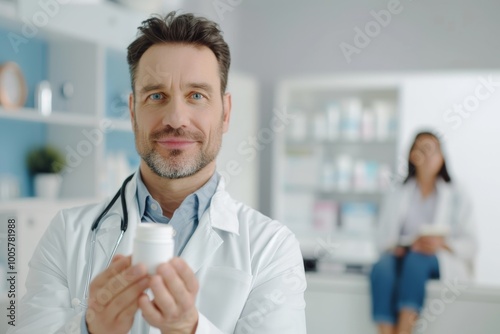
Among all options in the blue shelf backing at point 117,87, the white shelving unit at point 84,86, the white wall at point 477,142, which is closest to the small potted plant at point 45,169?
the white shelving unit at point 84,86

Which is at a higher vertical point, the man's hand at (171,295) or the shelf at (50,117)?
the shelf at (50,117)

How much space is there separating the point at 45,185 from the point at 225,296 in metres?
1.92

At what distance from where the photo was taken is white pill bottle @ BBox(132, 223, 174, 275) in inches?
30.8

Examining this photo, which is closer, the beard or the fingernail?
the fingernail

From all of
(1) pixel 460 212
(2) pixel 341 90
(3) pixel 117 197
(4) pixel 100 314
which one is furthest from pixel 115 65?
(4) pixel 100 314

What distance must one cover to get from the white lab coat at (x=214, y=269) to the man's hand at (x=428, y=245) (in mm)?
1619

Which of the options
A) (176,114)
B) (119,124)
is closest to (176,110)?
(176,114)

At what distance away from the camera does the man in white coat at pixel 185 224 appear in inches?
41.2

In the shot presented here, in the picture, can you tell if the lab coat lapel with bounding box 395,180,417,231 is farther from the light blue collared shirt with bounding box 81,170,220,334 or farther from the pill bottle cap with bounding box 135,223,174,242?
the pill bottle cap with bounding box 135,223,174,242

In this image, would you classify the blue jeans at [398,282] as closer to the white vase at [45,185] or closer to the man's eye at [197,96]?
the man's eye at [197,96]

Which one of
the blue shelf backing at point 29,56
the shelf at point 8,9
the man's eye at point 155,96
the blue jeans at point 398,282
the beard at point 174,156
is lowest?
the blue jeans at point 398,282

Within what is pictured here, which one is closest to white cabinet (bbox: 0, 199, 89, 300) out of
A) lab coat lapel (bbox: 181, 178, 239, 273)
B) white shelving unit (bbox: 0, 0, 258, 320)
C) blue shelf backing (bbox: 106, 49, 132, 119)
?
white shelving unit (bbox: 0, 0, 258, 320)

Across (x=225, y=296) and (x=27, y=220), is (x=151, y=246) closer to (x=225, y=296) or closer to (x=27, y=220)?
(x=225, y=296)

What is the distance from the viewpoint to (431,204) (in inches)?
125
